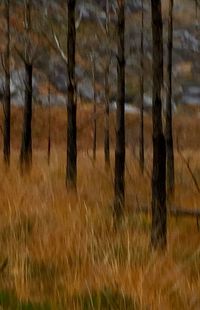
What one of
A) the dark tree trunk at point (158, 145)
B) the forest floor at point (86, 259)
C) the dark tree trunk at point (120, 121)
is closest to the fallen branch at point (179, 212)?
the forest floor at point (86, 259)

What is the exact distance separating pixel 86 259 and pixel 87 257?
6 cm

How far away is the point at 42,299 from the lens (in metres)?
5.42

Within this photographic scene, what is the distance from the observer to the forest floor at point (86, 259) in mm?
5320

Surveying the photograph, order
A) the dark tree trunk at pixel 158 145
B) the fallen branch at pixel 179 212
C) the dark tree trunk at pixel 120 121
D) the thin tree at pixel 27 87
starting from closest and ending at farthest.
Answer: the dark tree trunk at pixel 158 145
the fallen branch at pixel 179 212
the dark tree trunk at pixel 120 121
the thin tree at pixel 27 87

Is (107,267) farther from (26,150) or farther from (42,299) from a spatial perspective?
(26,150)

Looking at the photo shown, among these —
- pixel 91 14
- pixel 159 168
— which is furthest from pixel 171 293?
pixel 91 14

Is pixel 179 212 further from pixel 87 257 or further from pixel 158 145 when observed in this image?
pixel 87 257

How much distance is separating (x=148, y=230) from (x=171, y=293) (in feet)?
9.33

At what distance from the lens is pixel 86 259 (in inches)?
250

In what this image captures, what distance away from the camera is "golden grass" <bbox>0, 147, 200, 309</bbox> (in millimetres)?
5387

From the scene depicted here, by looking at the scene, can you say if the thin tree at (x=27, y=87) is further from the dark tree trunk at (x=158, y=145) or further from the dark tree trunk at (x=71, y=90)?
the dark tree trunk at (x=158, y=145)

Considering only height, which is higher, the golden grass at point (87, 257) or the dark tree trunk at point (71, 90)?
the dark tree trunk at point (71, 90)

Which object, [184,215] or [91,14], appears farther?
[91,14]

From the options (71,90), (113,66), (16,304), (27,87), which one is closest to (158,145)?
(16,304)
